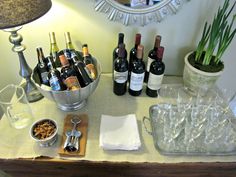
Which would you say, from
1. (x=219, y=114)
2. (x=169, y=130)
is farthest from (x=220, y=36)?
(x=169, y=130)

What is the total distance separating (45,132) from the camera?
0.80 m

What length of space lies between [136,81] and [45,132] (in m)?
0.43

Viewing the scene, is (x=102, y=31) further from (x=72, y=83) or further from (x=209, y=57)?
(x=209, y=57)

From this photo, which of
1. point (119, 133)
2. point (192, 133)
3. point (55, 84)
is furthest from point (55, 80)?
point (192, 133)

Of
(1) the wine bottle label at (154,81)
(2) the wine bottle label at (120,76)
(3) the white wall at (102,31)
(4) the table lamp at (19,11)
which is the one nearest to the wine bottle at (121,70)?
(2) the wine bottle label at (120,76)

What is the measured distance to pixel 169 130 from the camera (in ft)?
2.83

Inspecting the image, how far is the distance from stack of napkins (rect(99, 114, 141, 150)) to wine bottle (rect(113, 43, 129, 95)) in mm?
145

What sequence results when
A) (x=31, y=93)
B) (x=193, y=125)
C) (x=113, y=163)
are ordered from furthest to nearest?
(x=31, y=93) → (x=193, y=125) → (x=113, y=163)

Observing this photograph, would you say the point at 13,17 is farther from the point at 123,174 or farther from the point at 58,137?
the point at 123,174

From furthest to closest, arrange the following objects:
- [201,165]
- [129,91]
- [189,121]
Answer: [129,91], [189,121], [201,165]

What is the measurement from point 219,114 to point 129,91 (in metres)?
0.41

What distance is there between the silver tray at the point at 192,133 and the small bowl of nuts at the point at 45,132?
372 mm

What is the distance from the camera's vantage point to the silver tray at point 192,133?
31.7 inches

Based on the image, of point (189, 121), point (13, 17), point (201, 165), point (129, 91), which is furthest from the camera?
point (129, 91)
